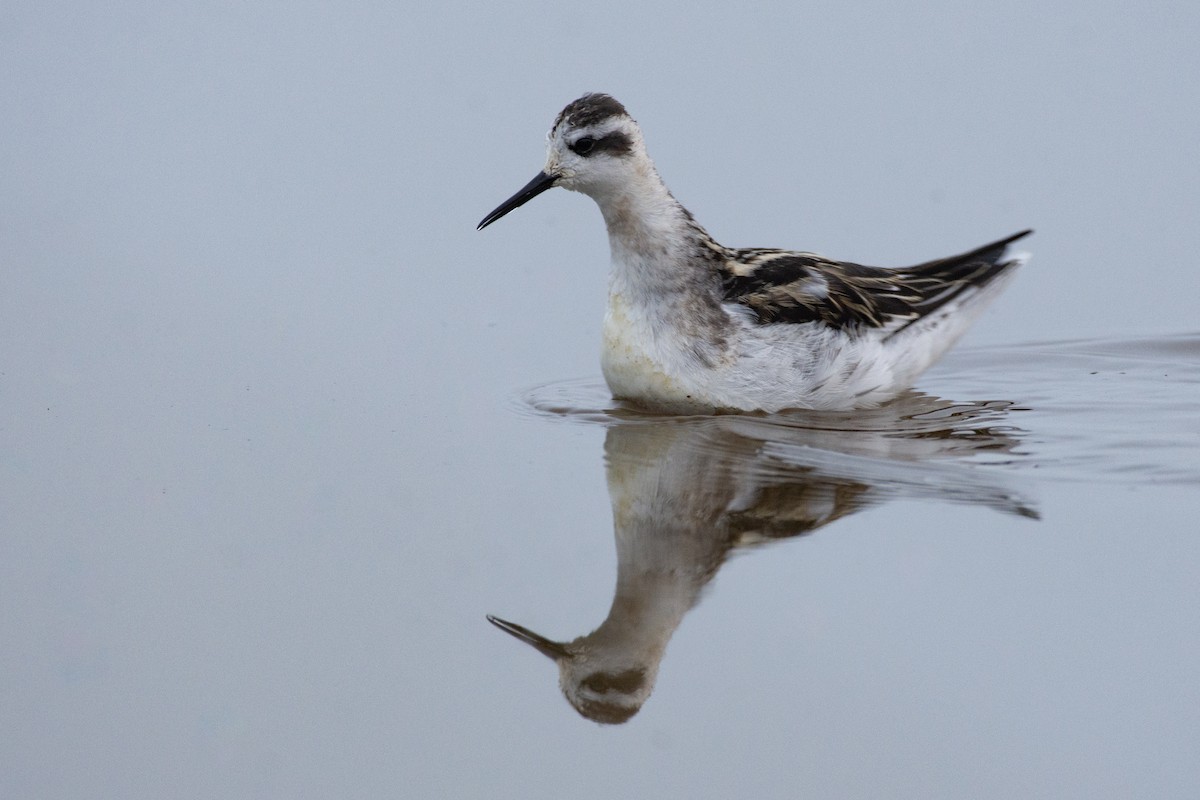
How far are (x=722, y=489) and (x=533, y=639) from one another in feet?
5.66

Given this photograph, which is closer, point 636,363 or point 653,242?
point 636,363

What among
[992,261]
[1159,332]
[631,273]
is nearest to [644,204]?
[631,273]

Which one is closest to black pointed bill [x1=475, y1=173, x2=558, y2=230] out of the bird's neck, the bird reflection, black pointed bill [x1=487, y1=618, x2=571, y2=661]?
the bird's neck

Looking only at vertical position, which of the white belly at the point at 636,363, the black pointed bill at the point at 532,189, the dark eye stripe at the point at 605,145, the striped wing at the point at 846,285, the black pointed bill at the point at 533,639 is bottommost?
the black pointed bill at the point at 533,639

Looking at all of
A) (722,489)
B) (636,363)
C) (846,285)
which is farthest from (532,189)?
(722,489)

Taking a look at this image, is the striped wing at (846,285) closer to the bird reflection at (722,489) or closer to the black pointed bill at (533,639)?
the bird reflection at (722,489)

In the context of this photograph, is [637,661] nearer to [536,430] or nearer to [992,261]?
[536,430]

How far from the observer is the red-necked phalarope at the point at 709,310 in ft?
27.3

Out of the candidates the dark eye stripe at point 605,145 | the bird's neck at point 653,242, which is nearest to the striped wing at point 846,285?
the bird's neck at point 653,242

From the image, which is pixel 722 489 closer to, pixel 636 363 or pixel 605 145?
pixel 636 363

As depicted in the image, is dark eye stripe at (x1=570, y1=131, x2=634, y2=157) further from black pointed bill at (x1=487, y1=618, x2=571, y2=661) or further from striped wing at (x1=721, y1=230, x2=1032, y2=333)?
black pointed bill at (x1=487, y1=618, x2=571, y2=661)

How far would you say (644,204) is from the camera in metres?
8.65

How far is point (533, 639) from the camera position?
218 inches

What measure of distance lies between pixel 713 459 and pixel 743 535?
1.10 metres
